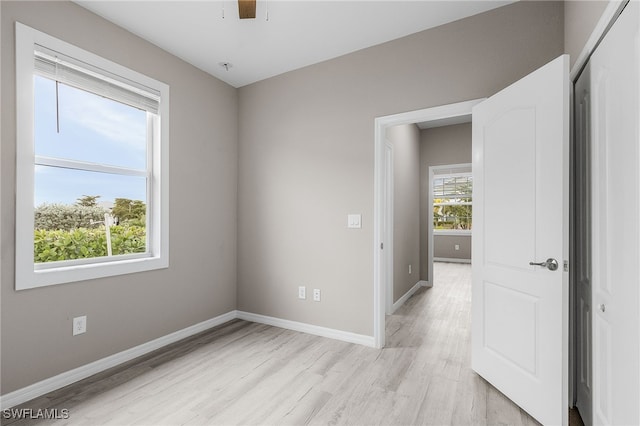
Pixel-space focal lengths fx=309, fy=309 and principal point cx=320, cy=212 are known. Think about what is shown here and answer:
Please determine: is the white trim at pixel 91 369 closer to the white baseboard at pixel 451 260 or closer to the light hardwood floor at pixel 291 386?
the light hardwood floor at pixel 291 386

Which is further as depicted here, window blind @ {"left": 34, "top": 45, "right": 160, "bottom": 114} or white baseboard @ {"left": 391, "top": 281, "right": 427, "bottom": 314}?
white baseboard @ {"left": 391, "top": 281, "right": 427, "bottom": 314}

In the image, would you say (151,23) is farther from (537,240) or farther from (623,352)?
(623,352)

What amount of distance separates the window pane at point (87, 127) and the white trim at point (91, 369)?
1.54 m

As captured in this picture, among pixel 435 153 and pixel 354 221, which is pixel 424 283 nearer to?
pixel 435 153

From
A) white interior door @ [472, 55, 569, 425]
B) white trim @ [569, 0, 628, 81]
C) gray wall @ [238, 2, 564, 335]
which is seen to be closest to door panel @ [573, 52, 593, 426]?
white trim @ [569, 0, 628, 81]

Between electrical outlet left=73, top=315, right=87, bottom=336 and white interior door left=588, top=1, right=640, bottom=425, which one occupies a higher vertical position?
white interior door left=588, top=1, right=640, bottom=425

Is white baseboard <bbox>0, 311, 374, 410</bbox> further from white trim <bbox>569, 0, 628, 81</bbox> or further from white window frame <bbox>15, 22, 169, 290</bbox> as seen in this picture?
white trim <bbox>569, 0, 628, 81</bbox>

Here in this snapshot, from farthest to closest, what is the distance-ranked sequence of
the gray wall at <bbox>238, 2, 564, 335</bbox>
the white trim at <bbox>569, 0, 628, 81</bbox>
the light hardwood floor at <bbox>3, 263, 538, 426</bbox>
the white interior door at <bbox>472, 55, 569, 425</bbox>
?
the gray wall at <bbox>238, 2, 564, 335</bbox>, the light hardwood floor at <bbox>3, 263, 538, 426</bbox>, the white interior door at <bbox>472, 55, 569, 425</bbox>, the white trim at <bbox>569, 0, 628, 81</bbox>

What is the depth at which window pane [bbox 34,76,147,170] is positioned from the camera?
2.15 meters

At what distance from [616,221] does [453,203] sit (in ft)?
24.2

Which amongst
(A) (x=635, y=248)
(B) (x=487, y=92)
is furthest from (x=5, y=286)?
(B) (x=487, y=92)

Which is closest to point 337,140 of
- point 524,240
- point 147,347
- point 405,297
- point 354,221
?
point 354,221

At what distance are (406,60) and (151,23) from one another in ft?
6.95

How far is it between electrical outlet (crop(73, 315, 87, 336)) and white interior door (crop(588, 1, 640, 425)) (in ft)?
10.2
